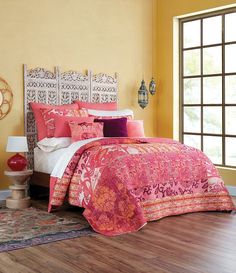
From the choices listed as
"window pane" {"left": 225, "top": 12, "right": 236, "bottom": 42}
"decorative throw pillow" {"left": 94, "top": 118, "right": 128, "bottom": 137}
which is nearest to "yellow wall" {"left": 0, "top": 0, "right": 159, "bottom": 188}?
"decorative throw pillow" {"left": 94, "top": 118, "right": 128, "bottom": 137}

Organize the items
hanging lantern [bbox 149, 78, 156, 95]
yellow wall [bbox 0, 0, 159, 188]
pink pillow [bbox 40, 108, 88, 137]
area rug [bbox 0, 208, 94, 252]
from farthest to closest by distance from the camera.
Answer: hanging lantern [bbox 149, 78, 156, 95]
yellow wall [bbox 0, 0, 159, 188]
pink pillow [bbox 40, 108, 88, 137]
area rug [bbox 0, 208, 94, 252]

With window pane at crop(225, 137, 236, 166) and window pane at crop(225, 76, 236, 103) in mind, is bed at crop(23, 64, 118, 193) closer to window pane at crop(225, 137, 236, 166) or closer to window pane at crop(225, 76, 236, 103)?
window pane at crop(225, 76, 236, 103)

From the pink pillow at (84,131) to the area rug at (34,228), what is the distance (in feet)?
2.93

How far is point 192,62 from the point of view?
21.1ft

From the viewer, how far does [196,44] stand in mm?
6344

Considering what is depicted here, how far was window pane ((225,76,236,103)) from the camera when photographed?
5828 mm

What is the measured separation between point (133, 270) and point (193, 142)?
3839mm

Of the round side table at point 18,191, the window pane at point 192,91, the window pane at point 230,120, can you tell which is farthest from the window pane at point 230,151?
the round side table at point 18,191

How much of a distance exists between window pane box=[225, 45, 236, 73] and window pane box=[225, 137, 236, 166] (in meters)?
0.90

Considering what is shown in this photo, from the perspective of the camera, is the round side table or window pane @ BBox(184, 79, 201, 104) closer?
the round side table

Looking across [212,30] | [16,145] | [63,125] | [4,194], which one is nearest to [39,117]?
[63,125]

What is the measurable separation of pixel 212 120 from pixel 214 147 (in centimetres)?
36

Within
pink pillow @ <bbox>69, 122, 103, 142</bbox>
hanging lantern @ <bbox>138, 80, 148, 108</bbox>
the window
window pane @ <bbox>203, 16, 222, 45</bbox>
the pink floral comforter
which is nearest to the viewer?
the pink floral comforter

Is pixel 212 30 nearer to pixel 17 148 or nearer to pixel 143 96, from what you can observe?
pixel 143 96
